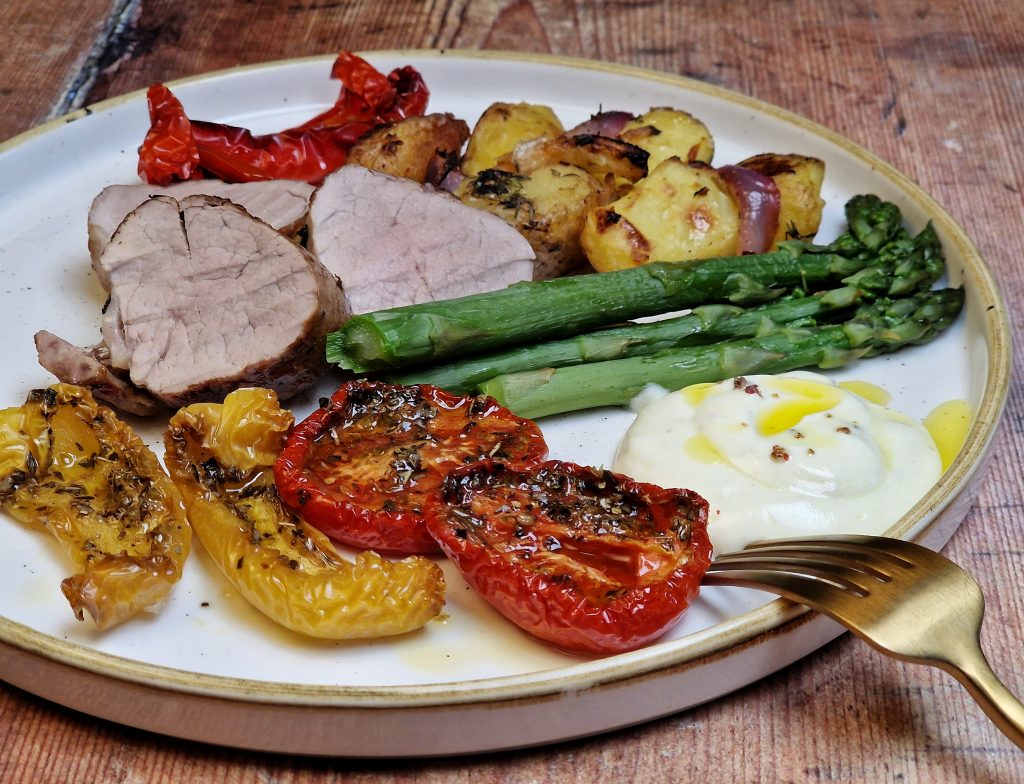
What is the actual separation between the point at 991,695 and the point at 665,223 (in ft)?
7.67

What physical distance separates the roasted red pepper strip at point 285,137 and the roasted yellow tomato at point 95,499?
153 cm

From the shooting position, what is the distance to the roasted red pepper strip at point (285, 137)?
15.1ft

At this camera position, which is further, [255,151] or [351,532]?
[255,151]

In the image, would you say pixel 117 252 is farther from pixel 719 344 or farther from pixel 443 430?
pixel 719 344

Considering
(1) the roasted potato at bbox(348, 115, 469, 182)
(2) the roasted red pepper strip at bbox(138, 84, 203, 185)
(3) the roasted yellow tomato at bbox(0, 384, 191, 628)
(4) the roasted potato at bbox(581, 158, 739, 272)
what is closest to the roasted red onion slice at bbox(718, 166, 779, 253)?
A: (4) the roasted potato at bbox(581, 158, 739, 272)

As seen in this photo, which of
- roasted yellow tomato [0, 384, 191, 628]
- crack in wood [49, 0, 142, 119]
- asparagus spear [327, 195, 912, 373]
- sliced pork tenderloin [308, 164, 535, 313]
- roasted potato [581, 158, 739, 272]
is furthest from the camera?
crack in wood [49, 0, 142, 119]

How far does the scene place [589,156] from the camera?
4.59 meters

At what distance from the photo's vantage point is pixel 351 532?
10.6 ft

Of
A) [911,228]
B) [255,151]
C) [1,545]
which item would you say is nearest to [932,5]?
[911,228]

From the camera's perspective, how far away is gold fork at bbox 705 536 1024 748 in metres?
2.51

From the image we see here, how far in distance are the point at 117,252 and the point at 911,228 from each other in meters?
3.13

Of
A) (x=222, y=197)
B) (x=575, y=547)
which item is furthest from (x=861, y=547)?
(x=222, y=197)

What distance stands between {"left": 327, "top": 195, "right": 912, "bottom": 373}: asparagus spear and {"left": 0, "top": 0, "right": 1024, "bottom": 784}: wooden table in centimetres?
81

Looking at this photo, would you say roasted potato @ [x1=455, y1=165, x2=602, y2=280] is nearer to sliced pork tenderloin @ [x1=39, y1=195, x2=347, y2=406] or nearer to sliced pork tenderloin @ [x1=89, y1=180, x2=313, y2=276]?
sliced pork tenderloin @ [x1=89, y1=180, x2=313, y2=276]
